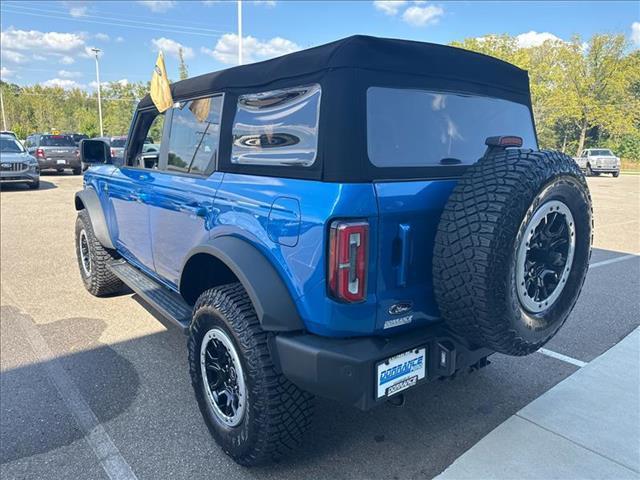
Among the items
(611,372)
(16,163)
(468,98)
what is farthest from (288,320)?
(16,163)

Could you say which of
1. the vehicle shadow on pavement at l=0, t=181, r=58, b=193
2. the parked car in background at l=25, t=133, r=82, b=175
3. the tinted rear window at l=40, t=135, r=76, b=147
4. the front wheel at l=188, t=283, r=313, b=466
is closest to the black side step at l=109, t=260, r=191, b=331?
the front wheel at l=188, t=283, r=313, b=466

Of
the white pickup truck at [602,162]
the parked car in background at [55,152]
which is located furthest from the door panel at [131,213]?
the white pickup truck at [602,162]

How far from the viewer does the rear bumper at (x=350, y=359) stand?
196 centimetres

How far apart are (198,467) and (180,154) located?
6.43 feet

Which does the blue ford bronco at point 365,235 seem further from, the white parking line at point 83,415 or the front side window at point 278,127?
the white parking line at point 83,415

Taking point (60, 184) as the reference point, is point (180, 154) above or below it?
above

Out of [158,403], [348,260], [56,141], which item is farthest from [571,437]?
[56,141]

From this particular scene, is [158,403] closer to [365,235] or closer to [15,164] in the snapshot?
[365,235]

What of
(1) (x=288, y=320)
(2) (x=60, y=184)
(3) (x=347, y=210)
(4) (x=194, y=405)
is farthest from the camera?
(2) (x=60, y=184)

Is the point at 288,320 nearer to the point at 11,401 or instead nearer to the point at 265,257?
the point at 265,257

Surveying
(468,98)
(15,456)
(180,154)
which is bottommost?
(15,456)

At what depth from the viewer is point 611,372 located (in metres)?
3.41

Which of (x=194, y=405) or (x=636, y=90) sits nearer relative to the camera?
(x=194, y=405)

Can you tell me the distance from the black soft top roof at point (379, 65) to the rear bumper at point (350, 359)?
1.21 metres
